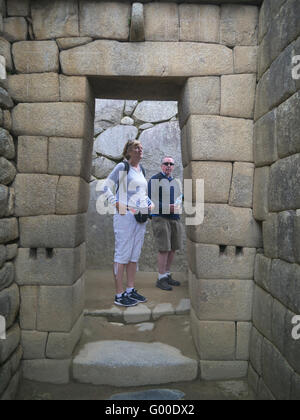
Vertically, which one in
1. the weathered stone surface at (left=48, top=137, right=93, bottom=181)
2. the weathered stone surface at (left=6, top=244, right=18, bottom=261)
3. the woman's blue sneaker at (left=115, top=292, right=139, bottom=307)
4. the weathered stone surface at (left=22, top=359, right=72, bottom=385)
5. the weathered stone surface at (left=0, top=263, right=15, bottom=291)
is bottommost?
the weathered stone surface at (left=22, top=359, right=72, bottom=385)

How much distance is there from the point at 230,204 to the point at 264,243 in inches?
18.4

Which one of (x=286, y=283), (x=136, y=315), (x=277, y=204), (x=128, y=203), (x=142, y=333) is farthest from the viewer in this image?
(x=128, y=203)

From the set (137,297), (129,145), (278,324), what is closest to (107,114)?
(129,145)

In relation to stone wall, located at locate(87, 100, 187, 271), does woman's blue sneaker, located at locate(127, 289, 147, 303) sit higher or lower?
lower

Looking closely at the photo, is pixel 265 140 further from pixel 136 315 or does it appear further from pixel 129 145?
pixel 136 315

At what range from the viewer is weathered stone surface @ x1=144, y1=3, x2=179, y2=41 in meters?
2.93

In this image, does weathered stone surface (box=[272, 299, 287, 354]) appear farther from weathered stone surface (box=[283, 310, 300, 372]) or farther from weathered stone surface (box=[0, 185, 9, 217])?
weathered stone surface (box=[0, 185, 9, 217])

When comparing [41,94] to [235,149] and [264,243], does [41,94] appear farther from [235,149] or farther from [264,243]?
[264,243]

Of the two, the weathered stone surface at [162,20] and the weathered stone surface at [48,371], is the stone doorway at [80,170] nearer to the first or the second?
the weathered stone surface at [48,371]

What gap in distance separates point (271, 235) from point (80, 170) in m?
1.78

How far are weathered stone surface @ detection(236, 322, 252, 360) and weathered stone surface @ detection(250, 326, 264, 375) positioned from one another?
0.05 meters

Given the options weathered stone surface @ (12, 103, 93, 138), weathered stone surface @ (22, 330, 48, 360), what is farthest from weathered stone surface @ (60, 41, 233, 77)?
weathered stone surface @ (22, 330, 48, 360)

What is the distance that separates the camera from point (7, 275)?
2.73 m

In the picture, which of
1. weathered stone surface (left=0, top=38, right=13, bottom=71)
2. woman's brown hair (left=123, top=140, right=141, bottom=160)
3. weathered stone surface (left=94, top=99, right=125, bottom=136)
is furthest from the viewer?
weathered stone surface (left=94, top=99, right=125, bottom=136)
